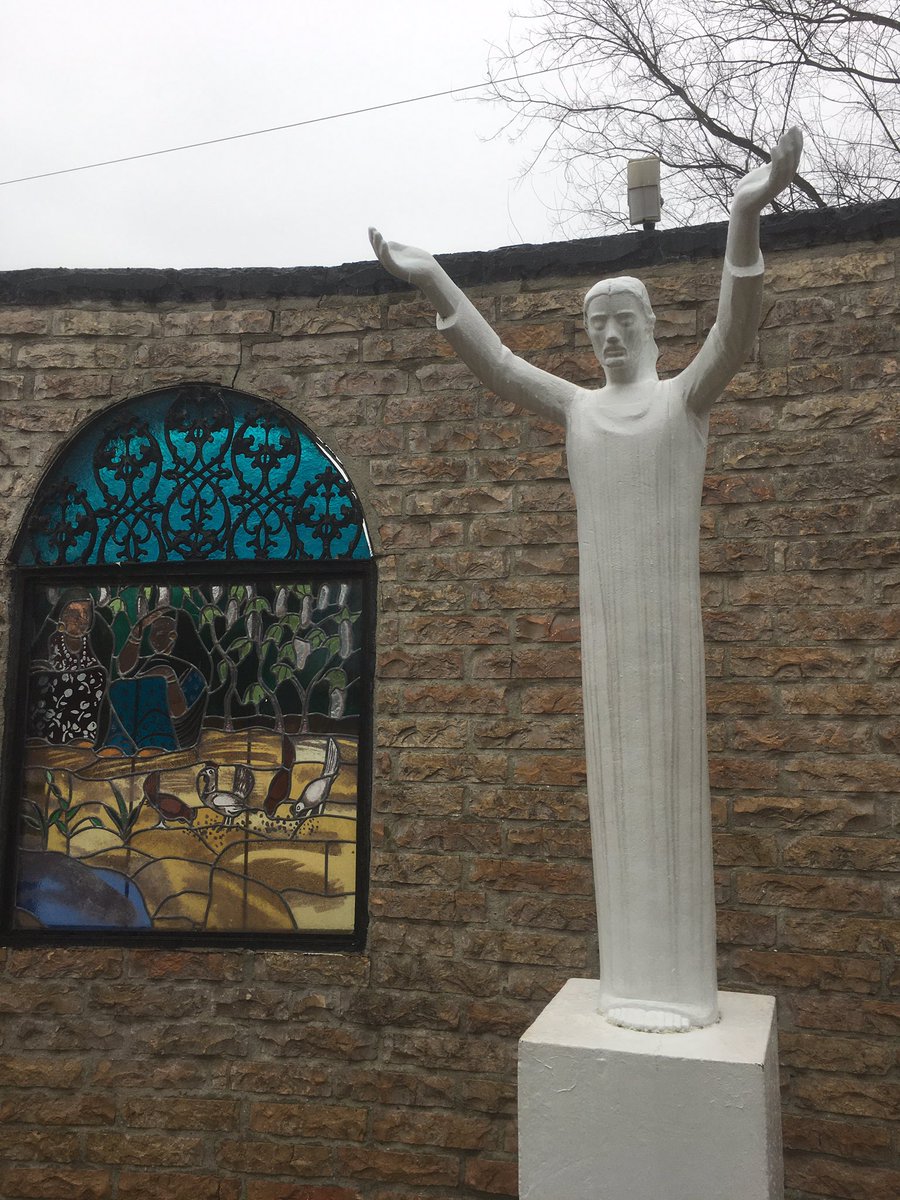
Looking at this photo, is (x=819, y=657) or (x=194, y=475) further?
(x=194, y=475)

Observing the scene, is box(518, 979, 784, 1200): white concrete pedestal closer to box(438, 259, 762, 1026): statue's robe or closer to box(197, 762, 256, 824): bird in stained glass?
box(438, 259, 762, 1026): statue's robe

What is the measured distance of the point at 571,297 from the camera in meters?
4.15

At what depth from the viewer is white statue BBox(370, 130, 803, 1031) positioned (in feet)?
7.11

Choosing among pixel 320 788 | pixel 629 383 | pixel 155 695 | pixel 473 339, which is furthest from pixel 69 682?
pixel 629 383

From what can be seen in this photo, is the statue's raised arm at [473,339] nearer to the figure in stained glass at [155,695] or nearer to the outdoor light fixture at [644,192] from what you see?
the outdoor light fixture at [644,192]

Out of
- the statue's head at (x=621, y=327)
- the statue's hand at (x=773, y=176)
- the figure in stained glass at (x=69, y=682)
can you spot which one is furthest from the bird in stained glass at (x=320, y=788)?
the statue's hand at (x=773, y=176)

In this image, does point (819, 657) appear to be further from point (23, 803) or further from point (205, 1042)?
point (23, 803)

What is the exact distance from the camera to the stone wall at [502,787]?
3.66m

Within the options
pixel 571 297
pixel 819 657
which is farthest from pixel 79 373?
pixel 819 657

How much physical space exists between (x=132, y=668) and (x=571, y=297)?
2.30 meters

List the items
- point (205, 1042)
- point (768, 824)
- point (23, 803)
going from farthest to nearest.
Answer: point (23, 803) → point (205, 1042) → point (768, 824)

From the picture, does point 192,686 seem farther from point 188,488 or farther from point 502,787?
point 502,787

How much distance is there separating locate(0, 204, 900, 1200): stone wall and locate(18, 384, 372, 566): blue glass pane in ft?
0.59

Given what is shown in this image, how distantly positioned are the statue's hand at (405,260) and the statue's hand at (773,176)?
68 centimetres
